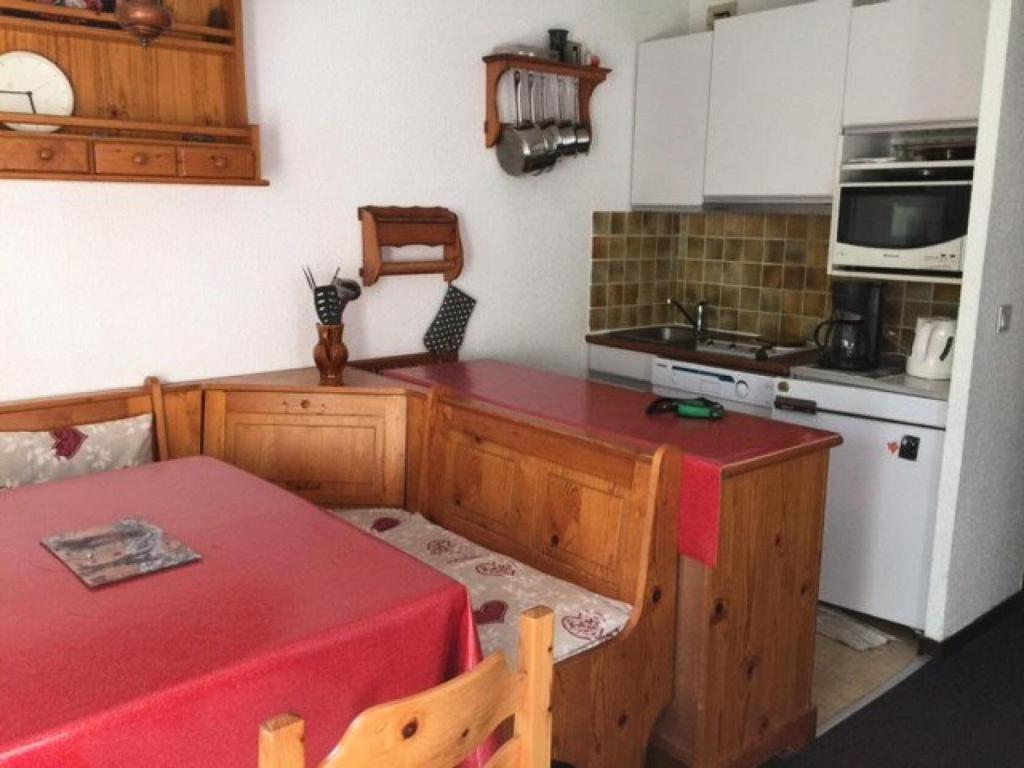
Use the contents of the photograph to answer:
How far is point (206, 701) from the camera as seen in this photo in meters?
1.22

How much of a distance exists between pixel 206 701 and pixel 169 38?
1986 millimetres

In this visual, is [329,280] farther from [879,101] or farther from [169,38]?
[879,101]

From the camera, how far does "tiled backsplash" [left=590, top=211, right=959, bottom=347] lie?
3812 mm

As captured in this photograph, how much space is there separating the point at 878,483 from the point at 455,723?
2324mm

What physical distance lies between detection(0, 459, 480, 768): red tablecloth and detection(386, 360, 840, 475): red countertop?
777 mm

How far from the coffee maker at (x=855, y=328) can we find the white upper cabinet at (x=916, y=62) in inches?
23.5

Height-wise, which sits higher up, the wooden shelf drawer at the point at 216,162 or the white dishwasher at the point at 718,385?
the wooden shelf drawer at the point at 216,162

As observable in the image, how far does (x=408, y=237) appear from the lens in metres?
3.19

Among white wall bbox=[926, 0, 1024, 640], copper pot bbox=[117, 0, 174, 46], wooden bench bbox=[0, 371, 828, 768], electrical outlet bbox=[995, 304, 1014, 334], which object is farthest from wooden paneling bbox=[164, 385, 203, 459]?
electrical outlet bbox=[995, 304, 1014, 334]

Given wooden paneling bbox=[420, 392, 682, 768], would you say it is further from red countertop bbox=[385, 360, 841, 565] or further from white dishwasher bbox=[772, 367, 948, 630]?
white dishwasher bbox=[772, 367, 948, 630]

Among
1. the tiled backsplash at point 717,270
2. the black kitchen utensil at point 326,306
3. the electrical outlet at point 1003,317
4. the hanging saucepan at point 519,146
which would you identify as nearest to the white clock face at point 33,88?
the black kitchen utensil at point 326,306

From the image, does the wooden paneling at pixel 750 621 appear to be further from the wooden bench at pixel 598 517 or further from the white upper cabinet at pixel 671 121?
the white upper cabinet at pixel 671 121

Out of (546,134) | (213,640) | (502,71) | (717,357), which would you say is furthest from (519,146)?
(213,640)

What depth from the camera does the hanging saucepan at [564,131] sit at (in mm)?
3543
